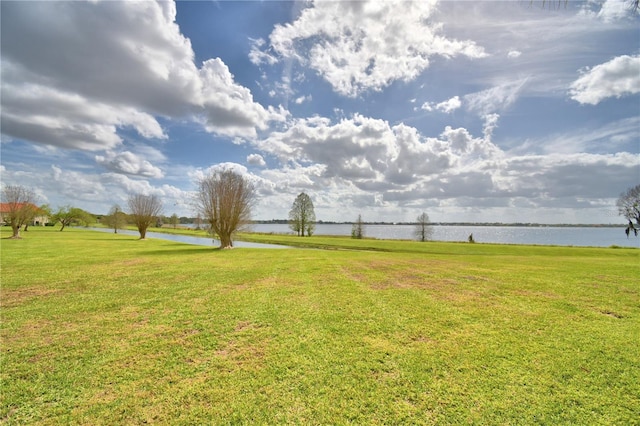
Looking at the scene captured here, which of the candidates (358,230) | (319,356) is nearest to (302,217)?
(358,230)

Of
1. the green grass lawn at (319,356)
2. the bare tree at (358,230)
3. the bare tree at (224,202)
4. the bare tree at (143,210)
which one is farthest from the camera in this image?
the bare tree at (358,230)

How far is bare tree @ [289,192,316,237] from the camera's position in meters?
71.9

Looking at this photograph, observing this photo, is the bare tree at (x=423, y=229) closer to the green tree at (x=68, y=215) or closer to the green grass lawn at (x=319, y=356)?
the green grass lawn at (x=319, y=356)

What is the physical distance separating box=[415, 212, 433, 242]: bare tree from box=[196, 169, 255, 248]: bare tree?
185ft

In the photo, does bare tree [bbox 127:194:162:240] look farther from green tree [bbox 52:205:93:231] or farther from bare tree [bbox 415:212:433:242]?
bare tree [bbox 415:212:433:242]

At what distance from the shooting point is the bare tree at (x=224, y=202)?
89.6 feet

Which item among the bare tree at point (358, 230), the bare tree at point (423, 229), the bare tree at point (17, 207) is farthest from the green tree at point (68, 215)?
the bare tree at point (423, 229)

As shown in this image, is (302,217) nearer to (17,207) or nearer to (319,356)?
(17,207)

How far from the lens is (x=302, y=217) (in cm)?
7212

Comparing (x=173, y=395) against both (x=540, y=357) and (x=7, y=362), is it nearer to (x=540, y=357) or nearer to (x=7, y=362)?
(x=7, y=362)

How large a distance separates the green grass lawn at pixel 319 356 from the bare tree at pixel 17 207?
3733 centimetres

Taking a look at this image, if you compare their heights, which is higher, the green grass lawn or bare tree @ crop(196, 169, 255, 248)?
bare tree @ crop(196, 169, 255, 248)

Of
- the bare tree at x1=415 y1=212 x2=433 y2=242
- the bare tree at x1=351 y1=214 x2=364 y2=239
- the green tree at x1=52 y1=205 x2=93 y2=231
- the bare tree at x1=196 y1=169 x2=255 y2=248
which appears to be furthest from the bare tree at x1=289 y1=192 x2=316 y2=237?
the green tree at x1=52 y1=205 x2=93 y2=231

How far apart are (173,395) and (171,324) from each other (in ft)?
10.0
